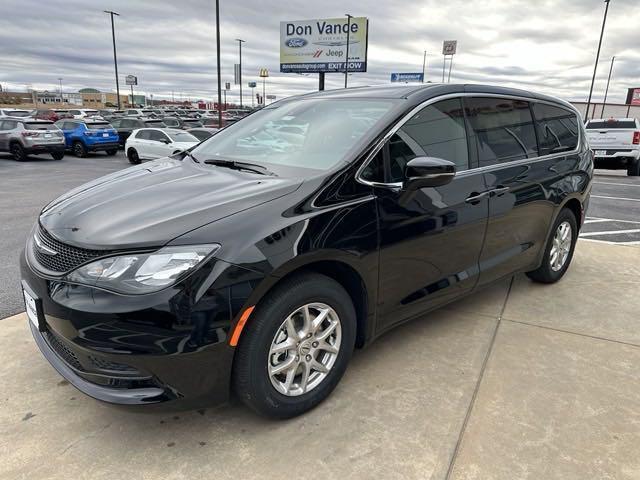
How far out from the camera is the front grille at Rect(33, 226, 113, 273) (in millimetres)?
2141

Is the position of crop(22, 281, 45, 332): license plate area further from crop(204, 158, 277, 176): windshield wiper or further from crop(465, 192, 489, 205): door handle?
crop(465, 192, 489, 205): door handle

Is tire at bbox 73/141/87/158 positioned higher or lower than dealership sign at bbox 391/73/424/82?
lower

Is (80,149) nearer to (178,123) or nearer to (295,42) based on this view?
(178,123)

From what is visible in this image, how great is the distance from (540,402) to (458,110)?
75.0 inches

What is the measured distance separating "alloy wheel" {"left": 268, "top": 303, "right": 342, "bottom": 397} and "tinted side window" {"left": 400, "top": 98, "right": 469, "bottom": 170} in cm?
124

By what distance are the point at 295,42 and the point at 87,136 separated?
84.4ft

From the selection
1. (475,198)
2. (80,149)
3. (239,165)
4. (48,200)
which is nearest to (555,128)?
(475,198)

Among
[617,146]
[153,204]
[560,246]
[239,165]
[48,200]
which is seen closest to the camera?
[153,204]

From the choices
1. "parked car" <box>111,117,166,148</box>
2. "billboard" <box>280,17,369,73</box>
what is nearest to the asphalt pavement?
"parked car" <box>111,117,166,148</box>

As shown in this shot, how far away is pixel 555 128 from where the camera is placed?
4266mm

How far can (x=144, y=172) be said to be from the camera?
10.3ft

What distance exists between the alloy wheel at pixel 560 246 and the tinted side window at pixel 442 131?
168cm

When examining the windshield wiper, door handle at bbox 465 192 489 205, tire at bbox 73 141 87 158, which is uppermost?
the windshield wiper

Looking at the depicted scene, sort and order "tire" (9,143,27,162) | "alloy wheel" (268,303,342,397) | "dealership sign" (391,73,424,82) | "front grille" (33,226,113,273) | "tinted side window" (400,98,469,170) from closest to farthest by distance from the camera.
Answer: "front grille" (33,226,113,273) → "alloy wheel" (268,303,342,397) → "tinted side window" (400,98,469,170) → "tire" (9,143,27,162) → "dealership sign" (391,73,424,82)
